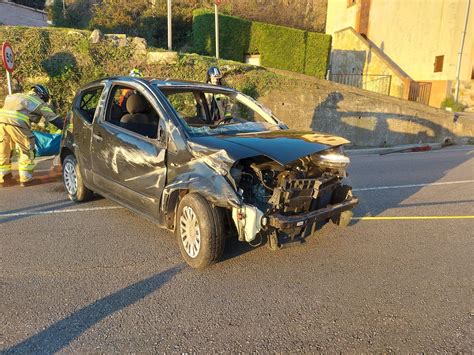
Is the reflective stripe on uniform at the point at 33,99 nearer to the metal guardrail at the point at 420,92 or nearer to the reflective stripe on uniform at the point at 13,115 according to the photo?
the reflective stripe on uniform at the point at 13,115

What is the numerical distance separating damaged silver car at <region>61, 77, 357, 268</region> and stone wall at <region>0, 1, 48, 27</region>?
21213 mm

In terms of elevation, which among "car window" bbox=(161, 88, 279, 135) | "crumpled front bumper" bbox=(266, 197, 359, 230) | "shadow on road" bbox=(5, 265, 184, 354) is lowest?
"shadow on road" bbox=(5, 265, 184, 354)

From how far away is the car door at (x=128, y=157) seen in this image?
3.86 m

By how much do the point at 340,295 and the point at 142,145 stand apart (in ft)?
7.90

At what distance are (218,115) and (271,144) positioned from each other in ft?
6.76

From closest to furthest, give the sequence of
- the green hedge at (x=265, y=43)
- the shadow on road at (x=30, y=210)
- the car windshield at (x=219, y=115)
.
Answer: the car windshield at (x=219, y=115) → the shadow on road at (x=30, y=210) → the green hedge at (x=265, y=43)

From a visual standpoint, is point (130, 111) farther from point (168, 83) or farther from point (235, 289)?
point (235, 289)

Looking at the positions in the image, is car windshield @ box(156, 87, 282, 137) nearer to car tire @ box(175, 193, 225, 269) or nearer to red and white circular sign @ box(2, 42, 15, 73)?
car tire @ box(175, 193, 225, 269)

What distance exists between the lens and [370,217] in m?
5.07

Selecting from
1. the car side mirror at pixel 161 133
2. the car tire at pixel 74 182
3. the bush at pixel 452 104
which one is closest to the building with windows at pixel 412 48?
the bush at pixel 452 104

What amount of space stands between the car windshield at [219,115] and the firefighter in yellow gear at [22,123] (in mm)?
2669

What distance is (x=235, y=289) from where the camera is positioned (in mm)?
3191

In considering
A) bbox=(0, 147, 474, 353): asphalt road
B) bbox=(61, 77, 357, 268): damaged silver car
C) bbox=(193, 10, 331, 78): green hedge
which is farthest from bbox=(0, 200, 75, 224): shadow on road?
bbox=(193, 10, 331, 78): green hedge

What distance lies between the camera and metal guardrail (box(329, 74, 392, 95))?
21.7m
